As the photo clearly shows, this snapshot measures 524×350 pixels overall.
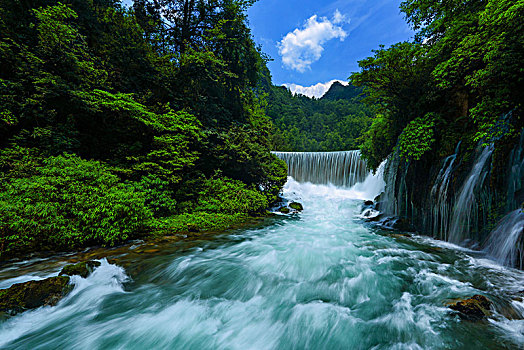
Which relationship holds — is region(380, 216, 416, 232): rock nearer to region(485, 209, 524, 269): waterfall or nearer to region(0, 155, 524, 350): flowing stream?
region(0, 155, 524, 350): flowing stream

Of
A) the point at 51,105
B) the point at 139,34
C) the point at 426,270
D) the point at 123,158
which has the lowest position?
the point at 426,270

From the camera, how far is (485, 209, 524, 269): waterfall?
3.39 metres

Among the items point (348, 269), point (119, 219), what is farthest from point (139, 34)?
point (348, 269)

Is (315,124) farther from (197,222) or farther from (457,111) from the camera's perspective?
(197,222)

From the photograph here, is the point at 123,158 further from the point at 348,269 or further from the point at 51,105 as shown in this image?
the point at 348,269

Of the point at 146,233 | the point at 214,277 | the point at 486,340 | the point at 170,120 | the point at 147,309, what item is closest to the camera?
the point at 486,340

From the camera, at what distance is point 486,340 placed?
1.92m

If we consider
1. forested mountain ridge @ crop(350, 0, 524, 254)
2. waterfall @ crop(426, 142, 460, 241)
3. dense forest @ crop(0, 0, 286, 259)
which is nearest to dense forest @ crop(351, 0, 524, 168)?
forested mountain ridge @ crop(350, 0, 524, 254)

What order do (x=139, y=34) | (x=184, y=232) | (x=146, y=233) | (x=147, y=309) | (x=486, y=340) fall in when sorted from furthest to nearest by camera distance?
(x=139, y=34)
(x=184, y=232)
(x=146, y=233)
(x=147, y=309)
(x=486, y=340)

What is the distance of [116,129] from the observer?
629 centimetres

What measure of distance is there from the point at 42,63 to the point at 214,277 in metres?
7.43

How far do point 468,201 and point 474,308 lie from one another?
3427 millimetres

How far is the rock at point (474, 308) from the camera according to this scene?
2258 mm

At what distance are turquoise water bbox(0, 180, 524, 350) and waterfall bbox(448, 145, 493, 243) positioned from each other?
630 millimetres
